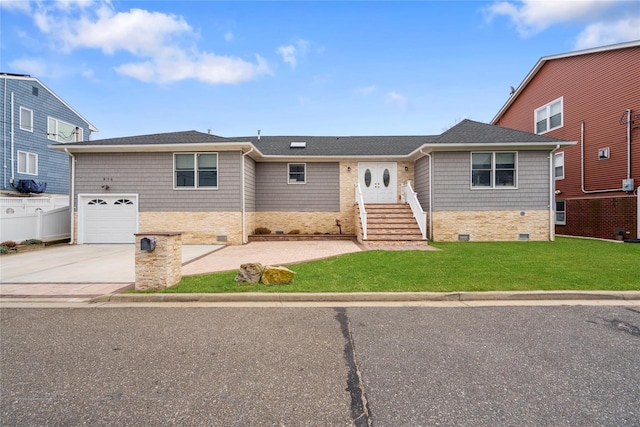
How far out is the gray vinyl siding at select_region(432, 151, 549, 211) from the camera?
12.4 meters

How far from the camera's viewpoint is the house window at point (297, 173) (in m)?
14.8

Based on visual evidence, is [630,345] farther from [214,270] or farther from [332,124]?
[332,124]

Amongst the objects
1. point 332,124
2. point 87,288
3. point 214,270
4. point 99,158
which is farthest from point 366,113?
point 87,288

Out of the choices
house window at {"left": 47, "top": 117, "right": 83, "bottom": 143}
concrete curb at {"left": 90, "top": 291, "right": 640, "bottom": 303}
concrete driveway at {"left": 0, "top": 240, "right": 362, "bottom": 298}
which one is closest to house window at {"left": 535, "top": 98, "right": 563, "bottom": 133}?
concrete driveway at {"left": 0, "top": 240, "right": 362, "bottom": 298}

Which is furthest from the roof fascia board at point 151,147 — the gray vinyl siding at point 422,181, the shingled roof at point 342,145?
the gray vinyl siding at point 422,181

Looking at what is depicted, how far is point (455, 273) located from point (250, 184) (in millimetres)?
9810

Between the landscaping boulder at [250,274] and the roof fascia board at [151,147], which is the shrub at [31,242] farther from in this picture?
the landscaping boulder at [250,274]

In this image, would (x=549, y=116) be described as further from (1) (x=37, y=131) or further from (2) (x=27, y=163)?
(2) (x=27, y=163)

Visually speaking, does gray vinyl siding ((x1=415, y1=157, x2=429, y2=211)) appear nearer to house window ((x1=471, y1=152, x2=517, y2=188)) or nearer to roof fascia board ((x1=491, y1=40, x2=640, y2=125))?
house window ((x1=471, y1=152, x2=517, y2=188))

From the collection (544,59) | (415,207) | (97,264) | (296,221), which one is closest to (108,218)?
(97,264)

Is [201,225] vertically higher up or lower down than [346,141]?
lower down

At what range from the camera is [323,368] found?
9.45 ft

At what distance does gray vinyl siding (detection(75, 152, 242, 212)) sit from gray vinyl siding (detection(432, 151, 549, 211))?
8.40 metres

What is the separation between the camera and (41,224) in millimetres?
11938
